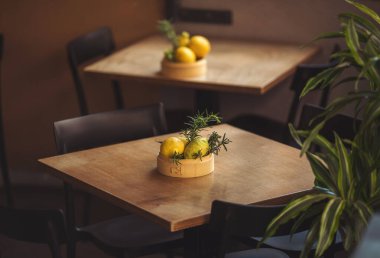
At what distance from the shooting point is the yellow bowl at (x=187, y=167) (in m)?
2.77

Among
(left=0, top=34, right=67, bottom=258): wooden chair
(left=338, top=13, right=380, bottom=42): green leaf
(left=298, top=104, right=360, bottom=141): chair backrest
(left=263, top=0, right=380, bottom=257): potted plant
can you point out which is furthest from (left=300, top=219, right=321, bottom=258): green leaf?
(left=298, top=104, right=360, bottom=141): chair backrest

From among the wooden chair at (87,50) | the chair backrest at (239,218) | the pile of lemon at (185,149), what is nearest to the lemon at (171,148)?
the pile of lemon at (185,149)

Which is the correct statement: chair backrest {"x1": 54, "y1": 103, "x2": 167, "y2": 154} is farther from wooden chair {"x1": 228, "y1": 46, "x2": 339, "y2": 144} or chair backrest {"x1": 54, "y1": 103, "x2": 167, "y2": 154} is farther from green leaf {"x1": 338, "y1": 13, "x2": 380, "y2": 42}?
green leaf {"x1": 338, "y1": 13, "x2": 380, "y2": 42}

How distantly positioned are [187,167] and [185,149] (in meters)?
0.07

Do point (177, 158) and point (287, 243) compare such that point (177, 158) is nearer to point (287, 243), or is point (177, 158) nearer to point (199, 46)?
point (287, 243)

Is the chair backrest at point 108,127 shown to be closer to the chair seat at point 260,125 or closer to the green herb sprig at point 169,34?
the green herb sprig at point 169,34

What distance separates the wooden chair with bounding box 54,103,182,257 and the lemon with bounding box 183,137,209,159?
1.48ft

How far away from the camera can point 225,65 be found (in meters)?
4.15

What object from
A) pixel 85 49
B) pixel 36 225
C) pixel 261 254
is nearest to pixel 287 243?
pixel 261 254

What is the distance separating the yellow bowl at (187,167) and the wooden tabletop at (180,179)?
0.02 m

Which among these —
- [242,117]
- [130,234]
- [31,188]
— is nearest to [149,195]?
[130,234]

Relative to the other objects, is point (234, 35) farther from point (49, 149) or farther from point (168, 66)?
point (49, 149)

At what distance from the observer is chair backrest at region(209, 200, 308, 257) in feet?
8.04

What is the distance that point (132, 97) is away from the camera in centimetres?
496
